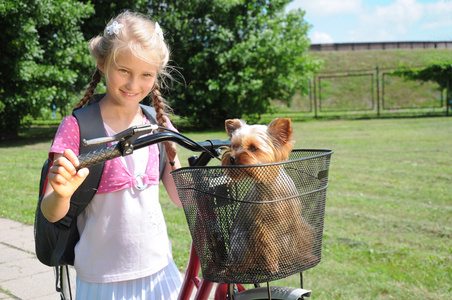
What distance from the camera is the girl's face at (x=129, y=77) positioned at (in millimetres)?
2176

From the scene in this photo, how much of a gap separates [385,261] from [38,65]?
13.4 meters

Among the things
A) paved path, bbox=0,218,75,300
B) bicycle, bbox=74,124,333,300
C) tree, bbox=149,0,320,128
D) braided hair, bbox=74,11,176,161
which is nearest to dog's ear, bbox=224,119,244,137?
braided hair, bbox=74,11,176,161

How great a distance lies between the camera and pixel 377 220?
20.2ft

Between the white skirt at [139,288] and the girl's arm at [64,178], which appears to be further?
the white skirt at [139,288]

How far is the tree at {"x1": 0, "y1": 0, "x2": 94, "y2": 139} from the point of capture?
552 inches

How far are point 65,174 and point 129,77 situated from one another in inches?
27.7

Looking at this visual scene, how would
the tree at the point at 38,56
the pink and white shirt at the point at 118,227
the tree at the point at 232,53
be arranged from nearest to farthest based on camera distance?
1. the pink and white shirt at the point at 118,227
2. the tree at the point at 38,56
3. the tree at the point at 232,53

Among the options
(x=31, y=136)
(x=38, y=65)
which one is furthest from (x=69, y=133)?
(x=31, y=136)

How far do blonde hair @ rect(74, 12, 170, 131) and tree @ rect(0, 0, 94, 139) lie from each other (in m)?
12.5

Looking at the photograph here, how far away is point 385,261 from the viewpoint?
474cm

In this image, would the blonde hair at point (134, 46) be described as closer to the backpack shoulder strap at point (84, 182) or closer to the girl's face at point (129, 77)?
the girl's face at point (129, 77)

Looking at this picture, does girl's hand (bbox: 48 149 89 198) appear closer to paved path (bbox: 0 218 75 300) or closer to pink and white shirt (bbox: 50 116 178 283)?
pink and white shirt (bbox: 50 116 178 283)

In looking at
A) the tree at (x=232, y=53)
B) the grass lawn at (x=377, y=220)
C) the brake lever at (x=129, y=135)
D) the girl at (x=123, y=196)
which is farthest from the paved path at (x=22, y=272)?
the tree at (x=232, y=53)

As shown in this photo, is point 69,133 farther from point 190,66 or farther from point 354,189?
point 190,66
